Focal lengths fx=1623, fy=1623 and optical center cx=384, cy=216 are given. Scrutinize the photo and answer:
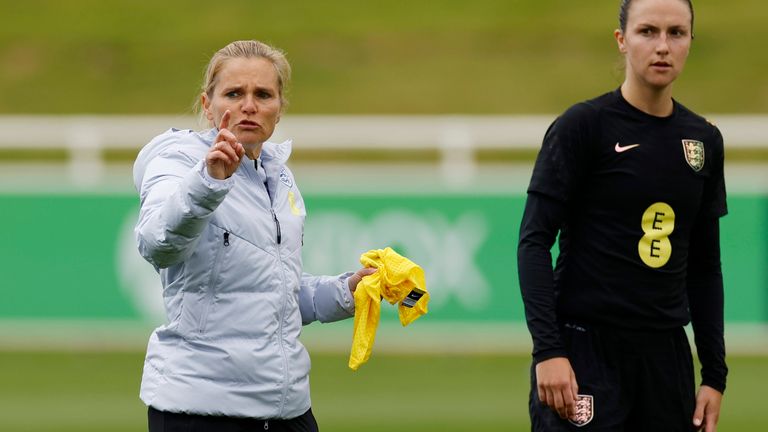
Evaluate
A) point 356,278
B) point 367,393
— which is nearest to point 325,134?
point 367,393

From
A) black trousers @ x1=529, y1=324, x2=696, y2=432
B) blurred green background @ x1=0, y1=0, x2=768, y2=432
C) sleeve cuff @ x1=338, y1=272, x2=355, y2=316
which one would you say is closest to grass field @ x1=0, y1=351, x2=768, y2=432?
sleeve cuff @ x1=338, y1=272, x2=355, y2=316

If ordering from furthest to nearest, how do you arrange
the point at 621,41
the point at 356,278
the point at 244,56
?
the point at 356,278 < the point at 621,41 < the point at 244,56

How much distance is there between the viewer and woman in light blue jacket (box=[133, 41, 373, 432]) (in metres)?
4.94

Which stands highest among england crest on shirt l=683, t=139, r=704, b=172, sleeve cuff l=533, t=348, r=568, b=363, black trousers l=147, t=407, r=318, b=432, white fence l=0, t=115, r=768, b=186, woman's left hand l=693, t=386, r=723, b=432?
white fence l=0, t=115, r=768, b=186

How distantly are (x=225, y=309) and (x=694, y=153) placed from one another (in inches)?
64.0

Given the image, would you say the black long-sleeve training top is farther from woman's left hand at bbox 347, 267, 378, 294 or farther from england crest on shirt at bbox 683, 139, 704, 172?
woman's left hand at bbox 347, 267, 378, 294

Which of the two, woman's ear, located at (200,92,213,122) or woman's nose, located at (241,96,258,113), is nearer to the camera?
woman's nose, located at (241,96,258,113)

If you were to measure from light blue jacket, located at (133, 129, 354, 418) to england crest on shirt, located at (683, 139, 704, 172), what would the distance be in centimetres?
134

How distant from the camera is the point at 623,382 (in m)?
5.27

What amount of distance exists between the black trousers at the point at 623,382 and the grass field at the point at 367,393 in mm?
4798

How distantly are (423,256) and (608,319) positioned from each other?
788 cm

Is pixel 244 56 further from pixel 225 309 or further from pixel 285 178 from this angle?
pixel 225 309

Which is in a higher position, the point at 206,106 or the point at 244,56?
the point at 244,56

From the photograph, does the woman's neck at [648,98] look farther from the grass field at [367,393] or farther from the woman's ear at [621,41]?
the grass field at [367,393]
